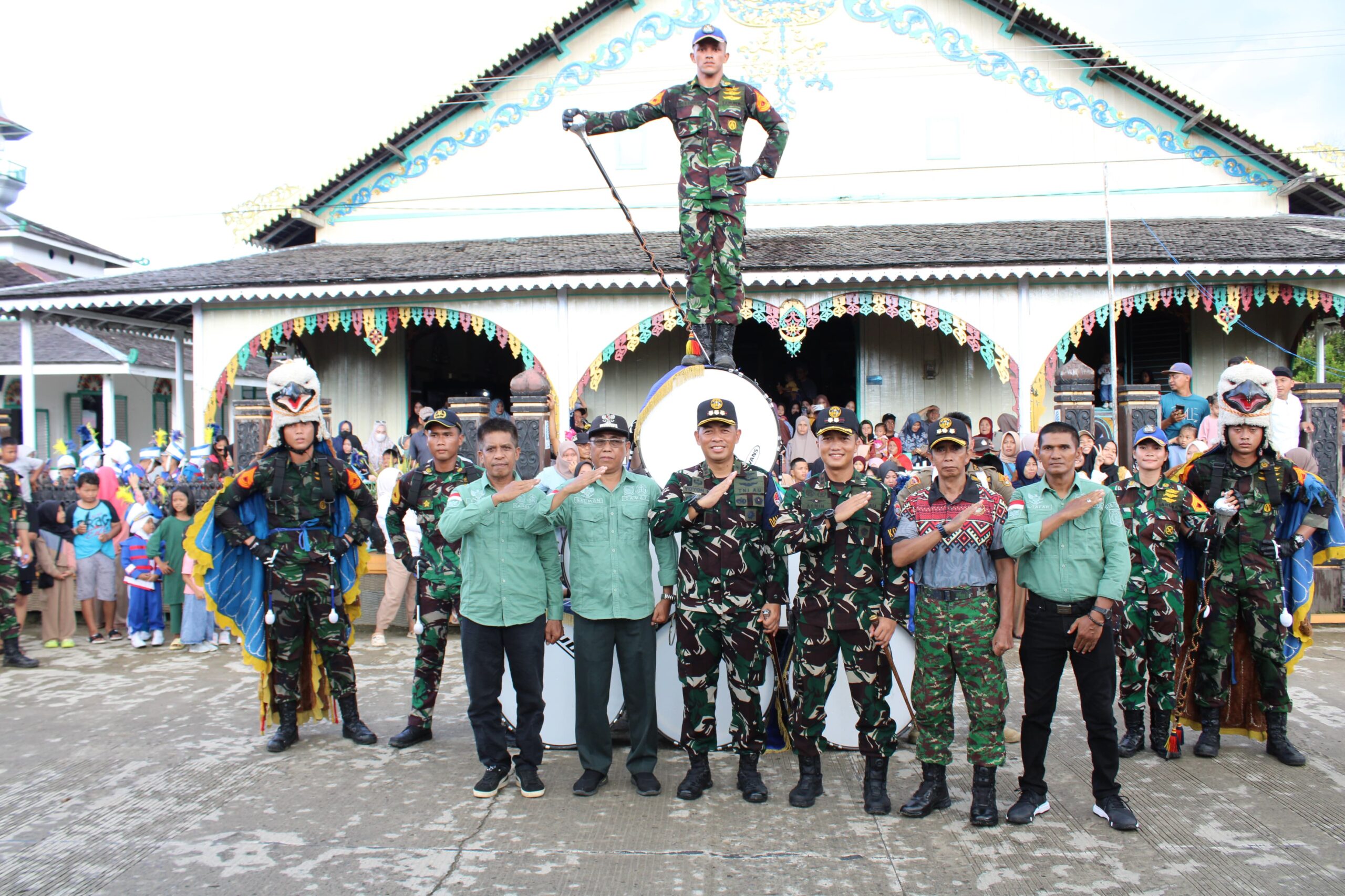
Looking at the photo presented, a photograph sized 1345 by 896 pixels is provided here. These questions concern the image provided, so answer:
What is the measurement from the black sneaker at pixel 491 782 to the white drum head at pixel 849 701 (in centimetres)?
189

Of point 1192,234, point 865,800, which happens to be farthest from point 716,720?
point 1192,234

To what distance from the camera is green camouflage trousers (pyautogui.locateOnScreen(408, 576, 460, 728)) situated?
223 inches

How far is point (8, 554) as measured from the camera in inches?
316

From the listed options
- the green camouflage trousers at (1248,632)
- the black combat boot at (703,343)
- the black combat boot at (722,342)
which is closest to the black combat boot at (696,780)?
the black combat boot at (703,343)

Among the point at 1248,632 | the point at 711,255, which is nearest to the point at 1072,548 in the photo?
the point at 1248,632

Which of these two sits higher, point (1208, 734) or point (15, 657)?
point (15, 657)

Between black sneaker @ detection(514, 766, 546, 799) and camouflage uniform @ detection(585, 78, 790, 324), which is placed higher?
camouflage uniform @ detection(585, 78, 790, 324)

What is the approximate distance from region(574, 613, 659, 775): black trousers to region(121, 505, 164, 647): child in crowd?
606cm

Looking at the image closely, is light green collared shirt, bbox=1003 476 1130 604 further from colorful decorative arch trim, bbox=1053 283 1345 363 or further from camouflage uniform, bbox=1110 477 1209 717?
colorful decorative arch trim, bbox=1053 283 1345 363

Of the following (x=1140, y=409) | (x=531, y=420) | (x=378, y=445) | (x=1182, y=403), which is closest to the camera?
(x=1140, y=409)

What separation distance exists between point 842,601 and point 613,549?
3.94 ft

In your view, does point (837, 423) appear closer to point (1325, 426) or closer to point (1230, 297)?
point (1325, 426)

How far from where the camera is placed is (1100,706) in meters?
4.39

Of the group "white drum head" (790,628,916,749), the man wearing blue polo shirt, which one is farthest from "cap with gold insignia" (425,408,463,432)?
the man wearing blue polo shirt
